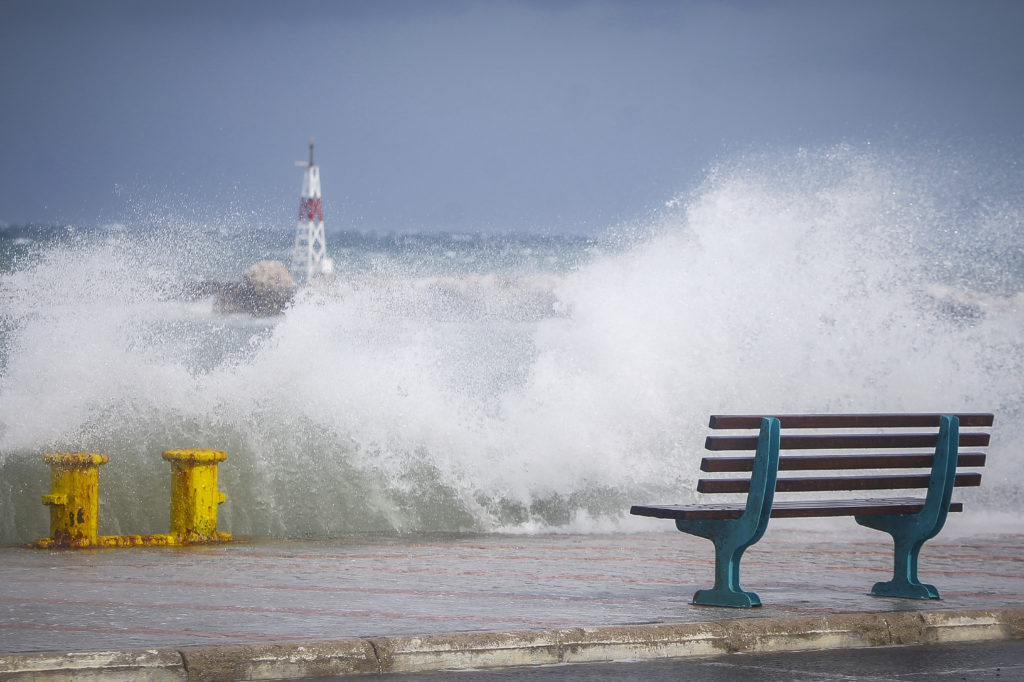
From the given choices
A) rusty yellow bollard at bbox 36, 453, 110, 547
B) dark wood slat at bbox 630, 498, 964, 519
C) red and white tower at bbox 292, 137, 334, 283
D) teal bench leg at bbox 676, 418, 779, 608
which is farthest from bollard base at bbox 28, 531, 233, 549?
red and white tower at bbox 292, 137, 334, 283

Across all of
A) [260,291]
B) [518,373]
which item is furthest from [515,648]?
[260,291]

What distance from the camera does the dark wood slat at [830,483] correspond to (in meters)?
6.89

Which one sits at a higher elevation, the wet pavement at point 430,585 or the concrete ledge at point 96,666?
the wet pavement at point 430,585

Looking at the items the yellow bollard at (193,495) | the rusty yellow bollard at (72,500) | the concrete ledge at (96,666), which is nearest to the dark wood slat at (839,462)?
the concrete ledge at (96,666)

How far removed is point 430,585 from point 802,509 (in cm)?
196

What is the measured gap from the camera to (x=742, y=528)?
274 inches

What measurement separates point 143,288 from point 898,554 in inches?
368

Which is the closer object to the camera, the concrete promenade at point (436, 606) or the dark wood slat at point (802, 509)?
the concrete promenade at point (436, 606)

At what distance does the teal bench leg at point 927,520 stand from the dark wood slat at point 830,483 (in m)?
0.09

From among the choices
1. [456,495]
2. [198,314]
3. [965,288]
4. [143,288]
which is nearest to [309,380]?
[456,495]

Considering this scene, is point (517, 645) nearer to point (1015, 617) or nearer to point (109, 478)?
point (1015, 617)

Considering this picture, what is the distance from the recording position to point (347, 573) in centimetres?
802

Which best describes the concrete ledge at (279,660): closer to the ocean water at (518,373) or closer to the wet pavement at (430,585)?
the wet pavement at (430,585)

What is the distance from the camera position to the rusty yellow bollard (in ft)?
29.5
